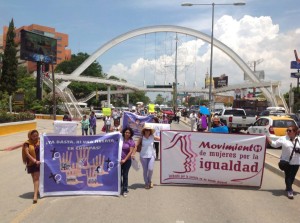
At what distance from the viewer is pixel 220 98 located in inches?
6531

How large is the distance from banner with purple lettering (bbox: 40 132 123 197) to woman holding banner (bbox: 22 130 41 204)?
128mm

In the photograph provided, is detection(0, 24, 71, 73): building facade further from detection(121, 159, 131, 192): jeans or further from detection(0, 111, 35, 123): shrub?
detection(121, 159, 131, 192): jeans

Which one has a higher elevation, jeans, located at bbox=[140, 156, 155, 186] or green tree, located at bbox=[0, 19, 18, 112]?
green tree, located at bbox=[0, 19, 18, 112]

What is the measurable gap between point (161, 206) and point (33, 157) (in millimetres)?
2689

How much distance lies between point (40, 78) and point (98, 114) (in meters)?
9.83

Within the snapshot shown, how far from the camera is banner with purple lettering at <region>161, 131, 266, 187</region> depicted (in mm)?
9609

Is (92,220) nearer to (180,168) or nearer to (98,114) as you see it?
(180,168)

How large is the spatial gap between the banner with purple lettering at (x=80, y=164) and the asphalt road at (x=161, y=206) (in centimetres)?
25

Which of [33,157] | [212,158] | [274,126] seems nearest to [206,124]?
[274,126]

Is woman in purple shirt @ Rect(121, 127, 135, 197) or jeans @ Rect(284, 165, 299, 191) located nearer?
woman in purple shirt @ Rect(121, 127, 135, 197)

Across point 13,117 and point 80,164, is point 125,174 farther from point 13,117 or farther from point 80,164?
point 13,117

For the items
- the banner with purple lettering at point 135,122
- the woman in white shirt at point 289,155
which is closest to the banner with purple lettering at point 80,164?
the woman in white shirt at point 289,155

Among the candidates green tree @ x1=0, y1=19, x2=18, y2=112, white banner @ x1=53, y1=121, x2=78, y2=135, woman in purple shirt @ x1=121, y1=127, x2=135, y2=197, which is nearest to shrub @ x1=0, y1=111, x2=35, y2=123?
white banner @ x1=53, y1=121, x2=78, y2=135

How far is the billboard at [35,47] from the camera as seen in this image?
169 ft
